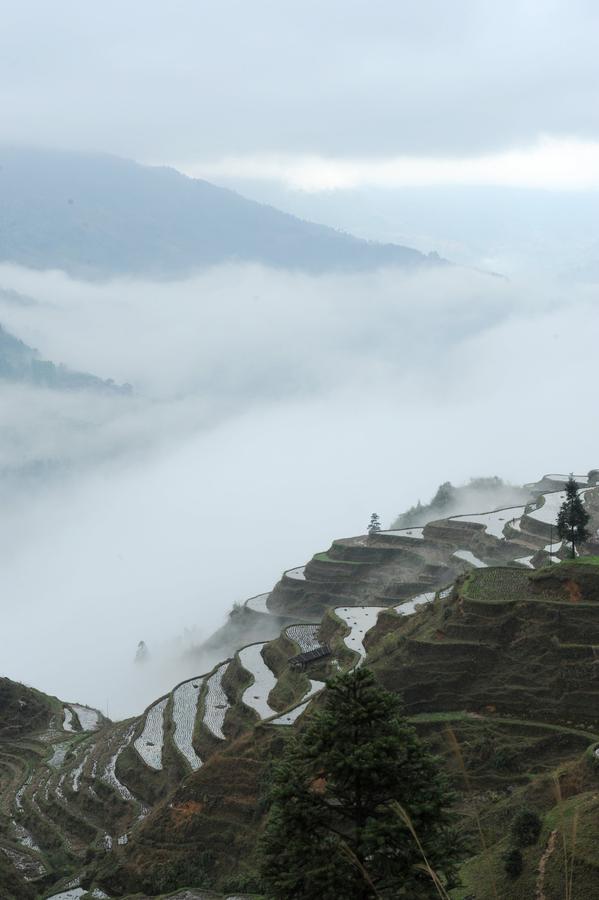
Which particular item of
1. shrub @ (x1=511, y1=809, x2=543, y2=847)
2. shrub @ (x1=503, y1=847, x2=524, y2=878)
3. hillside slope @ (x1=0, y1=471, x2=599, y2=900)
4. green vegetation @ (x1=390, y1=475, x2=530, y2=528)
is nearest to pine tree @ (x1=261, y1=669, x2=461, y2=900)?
shrub @ (x1=503, y1=847, x2=524, y2=878)

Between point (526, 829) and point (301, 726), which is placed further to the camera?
point (301, 726)

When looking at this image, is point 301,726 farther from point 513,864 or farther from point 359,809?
point 359,809

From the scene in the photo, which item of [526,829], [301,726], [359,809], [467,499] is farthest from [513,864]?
[467,499]

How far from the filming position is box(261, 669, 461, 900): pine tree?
757 inches

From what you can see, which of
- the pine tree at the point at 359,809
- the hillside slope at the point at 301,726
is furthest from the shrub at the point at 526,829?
the pine tree at the point at 359,809

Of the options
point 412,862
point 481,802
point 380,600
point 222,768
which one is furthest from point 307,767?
point 380,600

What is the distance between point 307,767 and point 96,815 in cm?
4302

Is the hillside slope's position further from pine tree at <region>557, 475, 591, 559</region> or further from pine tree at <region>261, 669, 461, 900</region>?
pine tree at <region>261, 669, 461, 900</region>

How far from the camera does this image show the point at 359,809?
20.1m

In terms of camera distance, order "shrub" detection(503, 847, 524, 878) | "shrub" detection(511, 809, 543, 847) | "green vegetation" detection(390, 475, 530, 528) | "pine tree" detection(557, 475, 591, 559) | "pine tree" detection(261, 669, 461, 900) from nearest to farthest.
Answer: "pine tree" detection(261, 669, 461, 900), "shrub" detection(503, 847, 524, 878), "shrub" detection(511, 809, 543, 847), "pine tree" detection(557, 475, 591, 559), "green vegetation" detection(390, 475, 530, 528)

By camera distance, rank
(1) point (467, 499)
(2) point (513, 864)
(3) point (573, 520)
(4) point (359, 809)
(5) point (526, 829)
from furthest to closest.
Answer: (1) point (467, 499)
(3) point (573, 520)
(5) point (526, 829)
(2) point (513, 864)
(4) point (359, 809)

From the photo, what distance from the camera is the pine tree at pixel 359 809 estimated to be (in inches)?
757

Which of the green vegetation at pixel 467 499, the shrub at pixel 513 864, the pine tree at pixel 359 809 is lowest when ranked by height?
the shrub at pixel 513 864

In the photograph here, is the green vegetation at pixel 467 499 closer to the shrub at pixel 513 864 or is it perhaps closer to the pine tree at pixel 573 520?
the pine tree at pixel 573 520
